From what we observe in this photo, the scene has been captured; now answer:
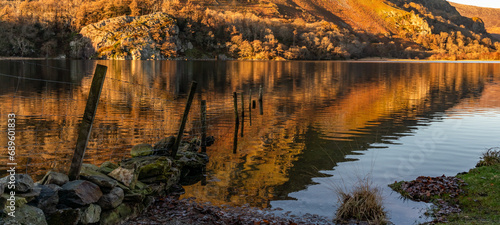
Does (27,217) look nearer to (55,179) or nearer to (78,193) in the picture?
(78,193)

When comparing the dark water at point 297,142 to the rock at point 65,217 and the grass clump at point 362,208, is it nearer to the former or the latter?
the grass clump at point 362,208

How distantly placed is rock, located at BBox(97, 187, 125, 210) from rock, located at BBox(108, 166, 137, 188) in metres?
1.06

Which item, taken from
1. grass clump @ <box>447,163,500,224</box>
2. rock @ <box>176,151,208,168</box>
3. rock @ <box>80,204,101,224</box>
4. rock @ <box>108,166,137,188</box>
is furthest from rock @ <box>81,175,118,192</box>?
grass clump @ <box>447,163,500,224</box>

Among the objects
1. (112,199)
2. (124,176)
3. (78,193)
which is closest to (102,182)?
(112,199)

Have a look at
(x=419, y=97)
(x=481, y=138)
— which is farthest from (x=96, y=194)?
(x=419, y=97)

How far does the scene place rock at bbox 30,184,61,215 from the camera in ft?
33.3

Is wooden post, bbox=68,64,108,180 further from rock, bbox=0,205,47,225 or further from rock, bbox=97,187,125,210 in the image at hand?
rock, bbox=0,205,47,225

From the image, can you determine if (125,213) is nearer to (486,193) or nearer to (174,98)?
(486,193)

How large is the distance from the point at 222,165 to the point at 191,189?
3945 millimetres

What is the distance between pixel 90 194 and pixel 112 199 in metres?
0.68

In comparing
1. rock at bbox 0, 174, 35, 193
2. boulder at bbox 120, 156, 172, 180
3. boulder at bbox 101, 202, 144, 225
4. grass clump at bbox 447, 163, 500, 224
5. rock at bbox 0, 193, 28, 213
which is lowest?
boulder at bbox 101, 202, 144, 225

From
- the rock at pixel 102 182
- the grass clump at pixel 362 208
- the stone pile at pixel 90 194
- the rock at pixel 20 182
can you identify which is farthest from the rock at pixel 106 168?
the grass clump at pixel 362 208

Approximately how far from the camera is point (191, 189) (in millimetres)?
16109

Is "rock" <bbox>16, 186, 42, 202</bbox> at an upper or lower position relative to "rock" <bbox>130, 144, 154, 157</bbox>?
upper
